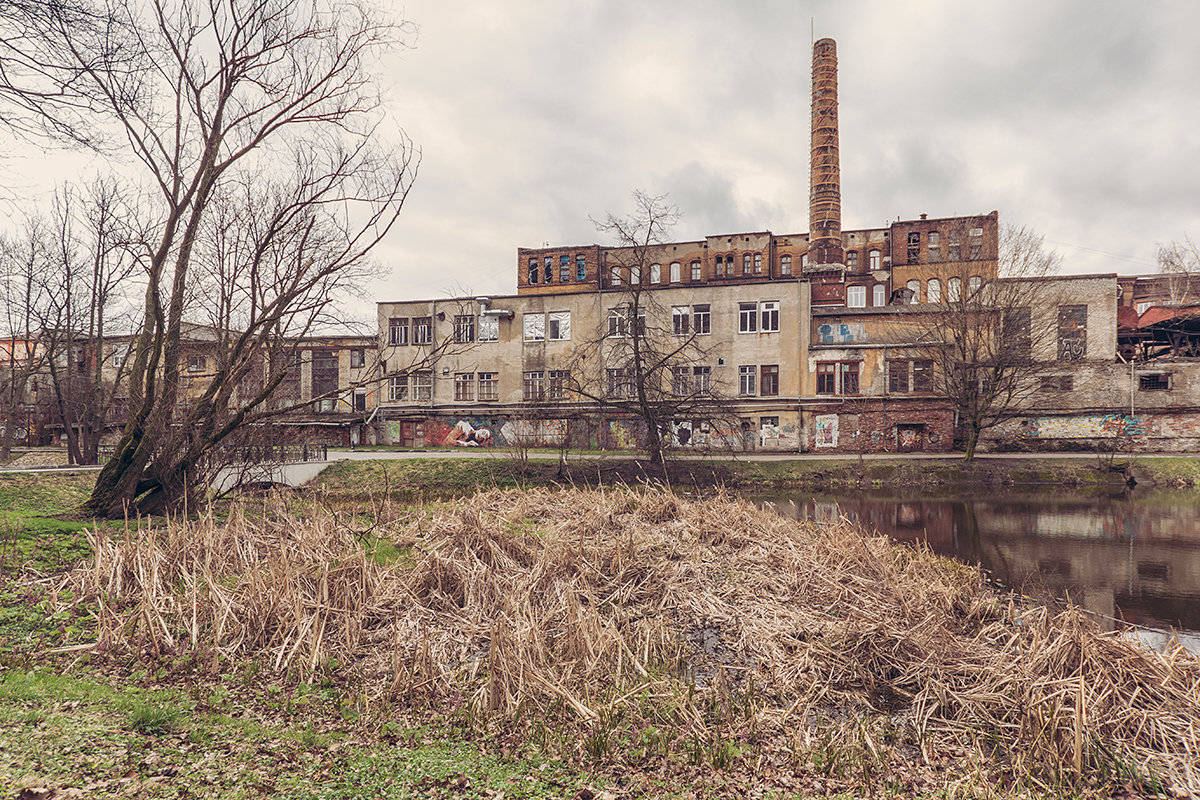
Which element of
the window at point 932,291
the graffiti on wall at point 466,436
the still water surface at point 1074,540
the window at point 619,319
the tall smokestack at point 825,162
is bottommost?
the still water surface at point 1074,540

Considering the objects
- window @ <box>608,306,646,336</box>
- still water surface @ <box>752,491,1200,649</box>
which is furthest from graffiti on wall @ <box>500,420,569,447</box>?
→ still water surface @ <box>752,491,1200,649</box>

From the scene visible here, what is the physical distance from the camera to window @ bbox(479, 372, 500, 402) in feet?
119

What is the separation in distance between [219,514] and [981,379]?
31437 mm

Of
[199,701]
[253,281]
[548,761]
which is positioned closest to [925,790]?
[548,761]

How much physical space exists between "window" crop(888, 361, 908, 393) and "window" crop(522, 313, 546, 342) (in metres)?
19.2

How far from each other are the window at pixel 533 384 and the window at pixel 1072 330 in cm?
2808

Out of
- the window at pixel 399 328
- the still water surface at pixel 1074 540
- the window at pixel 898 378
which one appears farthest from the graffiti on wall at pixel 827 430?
the window at pixel 399 328

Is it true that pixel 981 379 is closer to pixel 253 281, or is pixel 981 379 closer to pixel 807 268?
pixel 807 268

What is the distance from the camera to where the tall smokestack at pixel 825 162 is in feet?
135

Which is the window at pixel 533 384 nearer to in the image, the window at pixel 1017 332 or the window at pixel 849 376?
the window at pixel 849 376

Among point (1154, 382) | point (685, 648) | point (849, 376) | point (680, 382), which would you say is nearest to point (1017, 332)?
point (849, 376)

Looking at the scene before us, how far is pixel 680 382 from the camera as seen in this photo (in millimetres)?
29891

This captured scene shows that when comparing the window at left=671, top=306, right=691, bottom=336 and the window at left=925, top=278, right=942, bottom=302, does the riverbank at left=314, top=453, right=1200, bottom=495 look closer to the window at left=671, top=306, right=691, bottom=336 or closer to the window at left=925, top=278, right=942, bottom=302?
the window at left=671, top=306, right=691, bottom=336

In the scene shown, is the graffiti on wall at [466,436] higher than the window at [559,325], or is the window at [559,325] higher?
the window at [559,325]
